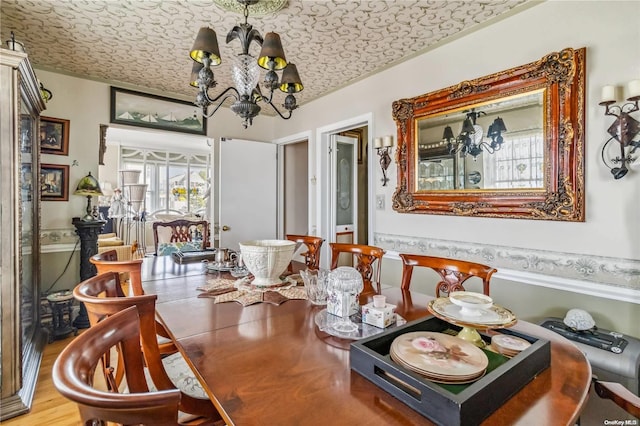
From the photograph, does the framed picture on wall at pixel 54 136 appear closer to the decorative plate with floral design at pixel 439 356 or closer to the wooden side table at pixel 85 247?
the wooden side table at pixel 85 247

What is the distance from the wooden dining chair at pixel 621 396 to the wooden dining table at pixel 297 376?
9 centimetres

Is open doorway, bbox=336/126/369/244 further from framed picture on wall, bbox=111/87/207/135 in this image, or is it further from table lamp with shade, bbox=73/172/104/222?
table lamp with shade, bbox=73/172/104/222

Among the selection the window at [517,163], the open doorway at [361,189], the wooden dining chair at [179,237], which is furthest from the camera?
the open doorway at [361,189]

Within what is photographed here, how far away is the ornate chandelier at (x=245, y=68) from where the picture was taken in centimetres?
151

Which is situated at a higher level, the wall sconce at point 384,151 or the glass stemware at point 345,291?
the wall sconce at point 384,151

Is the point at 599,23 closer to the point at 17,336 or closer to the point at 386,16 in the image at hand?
the point at 386,16

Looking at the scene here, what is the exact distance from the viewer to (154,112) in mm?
3438

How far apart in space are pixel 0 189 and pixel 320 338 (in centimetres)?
206

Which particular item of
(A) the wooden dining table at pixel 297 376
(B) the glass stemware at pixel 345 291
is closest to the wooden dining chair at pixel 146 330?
(A) the wooden dining table at pixel 297 376

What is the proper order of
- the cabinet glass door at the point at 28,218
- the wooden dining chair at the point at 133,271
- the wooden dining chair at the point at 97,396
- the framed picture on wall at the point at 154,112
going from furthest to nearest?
1. the framed picture on wall at the point at 154,112
2. the cabinet glass door at the point at 28,218
3. the wooden dining chair at the point at 133,271
4. the wooden dining chair at the point at 97,396

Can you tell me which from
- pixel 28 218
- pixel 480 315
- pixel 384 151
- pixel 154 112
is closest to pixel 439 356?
pixel 480 315

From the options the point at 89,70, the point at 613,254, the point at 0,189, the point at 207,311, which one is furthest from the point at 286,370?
the point at 89,70

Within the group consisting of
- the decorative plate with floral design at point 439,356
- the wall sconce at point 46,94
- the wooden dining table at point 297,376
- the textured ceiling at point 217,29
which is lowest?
the wooden dining table at point 297,376

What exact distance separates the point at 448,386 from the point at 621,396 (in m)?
0.57
